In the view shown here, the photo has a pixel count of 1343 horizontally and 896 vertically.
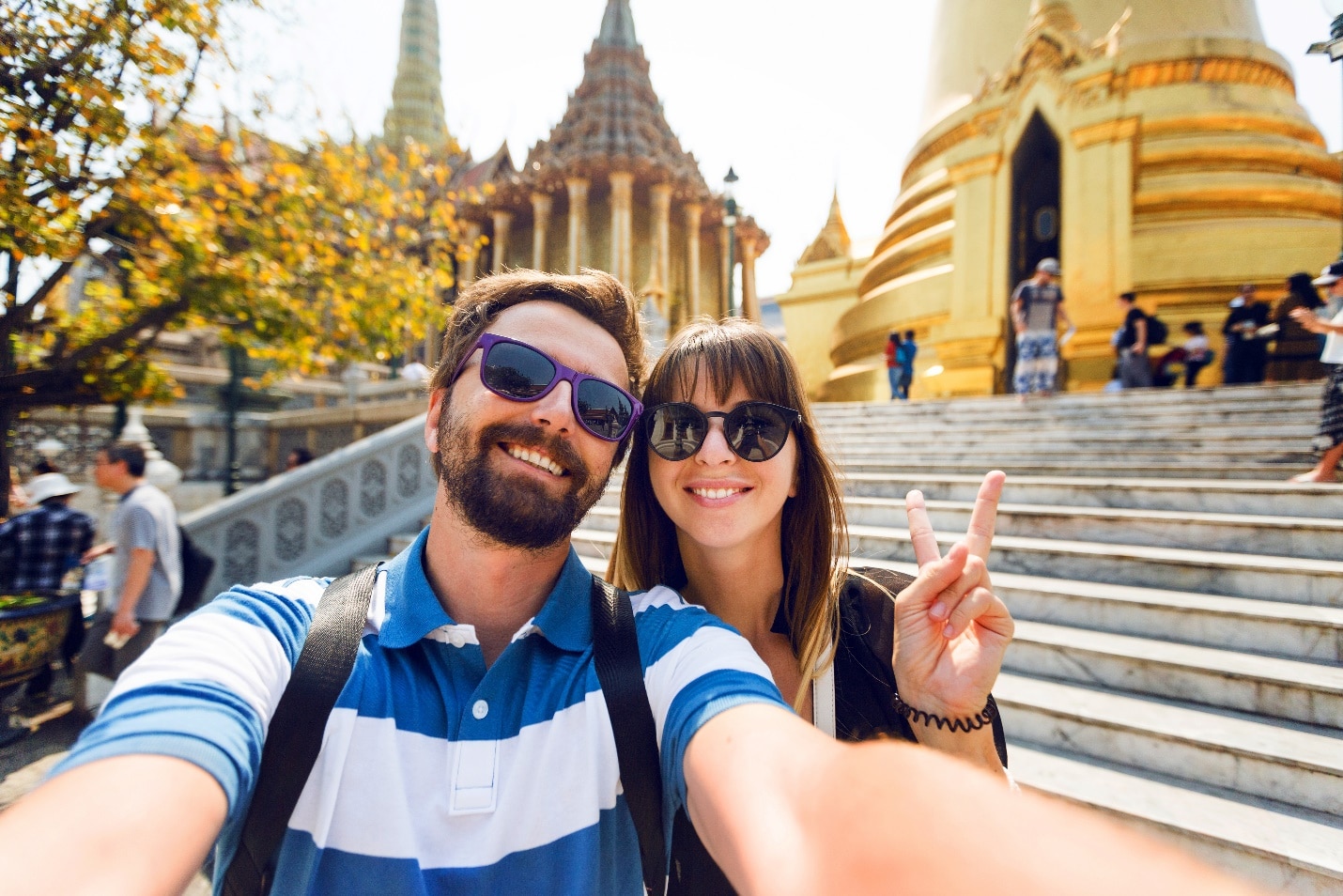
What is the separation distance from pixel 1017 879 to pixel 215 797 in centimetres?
108

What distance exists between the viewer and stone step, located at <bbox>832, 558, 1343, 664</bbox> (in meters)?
2.86

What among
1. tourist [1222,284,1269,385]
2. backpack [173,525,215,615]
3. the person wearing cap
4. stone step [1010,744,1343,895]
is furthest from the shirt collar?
tourist [1222,284,1269,385]

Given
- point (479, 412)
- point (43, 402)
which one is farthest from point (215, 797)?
point (43, 402)

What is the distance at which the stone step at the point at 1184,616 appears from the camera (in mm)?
2859

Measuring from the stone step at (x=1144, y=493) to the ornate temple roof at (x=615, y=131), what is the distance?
24232 millimetres

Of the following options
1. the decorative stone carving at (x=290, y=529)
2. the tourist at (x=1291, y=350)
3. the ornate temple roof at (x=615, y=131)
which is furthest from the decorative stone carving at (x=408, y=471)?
the ornate temple roof at (x=615, y=131)

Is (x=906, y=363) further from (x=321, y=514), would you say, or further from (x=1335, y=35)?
(x=321, y=514)

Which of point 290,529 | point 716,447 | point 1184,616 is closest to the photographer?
point 716,447

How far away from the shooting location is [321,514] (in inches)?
238

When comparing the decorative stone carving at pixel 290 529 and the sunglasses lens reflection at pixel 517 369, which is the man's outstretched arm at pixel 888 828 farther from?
the decorative stone carving at pixel 290 529

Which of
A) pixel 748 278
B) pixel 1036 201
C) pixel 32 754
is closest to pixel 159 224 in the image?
pixel 32 754

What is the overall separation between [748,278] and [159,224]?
2949 cm

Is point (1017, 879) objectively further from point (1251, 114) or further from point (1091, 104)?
point (1251, 114)

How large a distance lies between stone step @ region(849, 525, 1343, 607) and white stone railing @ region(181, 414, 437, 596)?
4.71 metres
